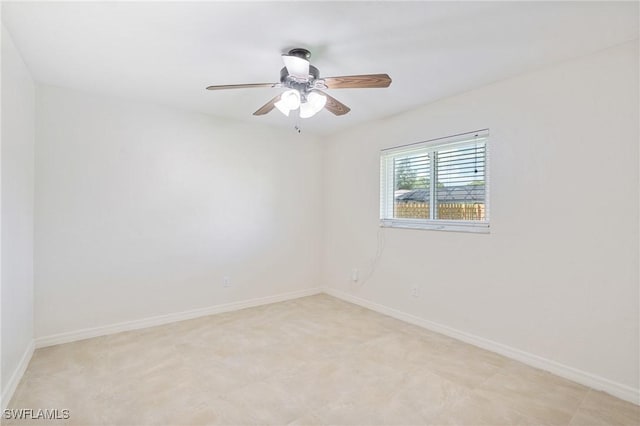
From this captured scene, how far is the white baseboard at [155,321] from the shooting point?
9.13 feet

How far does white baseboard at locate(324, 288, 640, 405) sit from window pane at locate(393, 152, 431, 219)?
109cm

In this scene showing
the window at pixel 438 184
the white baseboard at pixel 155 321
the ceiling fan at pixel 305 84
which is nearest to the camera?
the ceiling fan at pixel 305 84

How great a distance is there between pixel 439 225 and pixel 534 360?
1313 millimetres

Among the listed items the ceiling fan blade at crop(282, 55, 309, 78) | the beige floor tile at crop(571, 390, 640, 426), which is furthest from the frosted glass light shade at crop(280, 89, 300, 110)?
the beige floor tile at crop(571, 390, 640, 426)

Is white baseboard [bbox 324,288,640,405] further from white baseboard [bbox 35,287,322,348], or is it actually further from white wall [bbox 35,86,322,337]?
white wall [bbox 35,86,322,337]

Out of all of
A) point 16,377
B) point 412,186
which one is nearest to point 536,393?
point 412,186

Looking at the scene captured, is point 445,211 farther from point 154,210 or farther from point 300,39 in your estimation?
point 154,210

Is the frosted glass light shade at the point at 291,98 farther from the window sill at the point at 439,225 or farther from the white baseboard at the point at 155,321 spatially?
the white baseboard at the point at 155,321

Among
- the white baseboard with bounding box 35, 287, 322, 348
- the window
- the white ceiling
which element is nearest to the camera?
the white ceiling

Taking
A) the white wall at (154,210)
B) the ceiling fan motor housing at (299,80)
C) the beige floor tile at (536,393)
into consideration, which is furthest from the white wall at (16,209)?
the beige floor tile at (536,393)

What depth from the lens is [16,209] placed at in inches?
87.3

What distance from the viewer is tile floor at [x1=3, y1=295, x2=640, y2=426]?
184cm

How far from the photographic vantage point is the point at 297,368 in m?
2.38

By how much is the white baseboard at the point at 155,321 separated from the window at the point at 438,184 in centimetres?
170
